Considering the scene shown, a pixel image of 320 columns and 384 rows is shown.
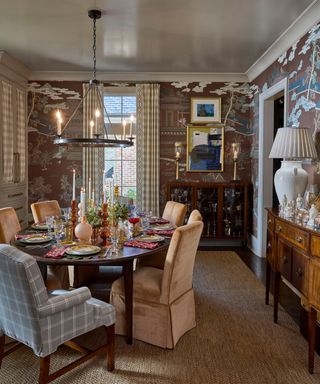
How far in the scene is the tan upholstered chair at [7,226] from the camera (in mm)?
3217

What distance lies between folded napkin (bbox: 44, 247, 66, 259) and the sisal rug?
73 centimetres

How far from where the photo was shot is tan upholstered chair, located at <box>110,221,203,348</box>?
260 cm

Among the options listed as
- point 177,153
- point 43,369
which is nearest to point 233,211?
point 177,153

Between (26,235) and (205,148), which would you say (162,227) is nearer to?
(26,235)

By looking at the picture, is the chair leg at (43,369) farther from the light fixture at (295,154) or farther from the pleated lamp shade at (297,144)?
the pleated lamp shade at (297,144)

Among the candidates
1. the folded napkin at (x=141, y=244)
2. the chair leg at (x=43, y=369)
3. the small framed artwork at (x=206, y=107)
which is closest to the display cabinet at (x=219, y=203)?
the small framed artwork at (x=206, y=107)

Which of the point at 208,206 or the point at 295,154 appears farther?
the point at 208,206

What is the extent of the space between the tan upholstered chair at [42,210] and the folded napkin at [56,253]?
151cm

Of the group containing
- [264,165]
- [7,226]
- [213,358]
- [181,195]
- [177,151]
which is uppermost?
[177,151]

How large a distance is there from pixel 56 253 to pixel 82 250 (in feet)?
0.60

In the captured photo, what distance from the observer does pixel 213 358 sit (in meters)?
2.59

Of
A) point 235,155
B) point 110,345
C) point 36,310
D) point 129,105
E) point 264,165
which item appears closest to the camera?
point 36,310

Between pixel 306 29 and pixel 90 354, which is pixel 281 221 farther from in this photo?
pixel 306 29

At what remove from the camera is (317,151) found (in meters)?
3.42
